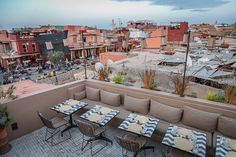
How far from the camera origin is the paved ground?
3303mm

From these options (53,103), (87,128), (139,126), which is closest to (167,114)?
(139,126)

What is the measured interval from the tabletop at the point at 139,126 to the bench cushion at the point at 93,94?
164 cm

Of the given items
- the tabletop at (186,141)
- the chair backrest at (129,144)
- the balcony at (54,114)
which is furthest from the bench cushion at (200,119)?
the chair backrest at (129,144)

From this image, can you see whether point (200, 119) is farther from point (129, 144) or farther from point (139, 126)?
point (129, 144)

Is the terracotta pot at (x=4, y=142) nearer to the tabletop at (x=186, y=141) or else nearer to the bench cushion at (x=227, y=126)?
the tabletop at (x=186, y=141)

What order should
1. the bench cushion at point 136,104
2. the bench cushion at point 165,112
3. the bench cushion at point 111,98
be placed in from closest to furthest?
1. the bench cushion at point 165,112
2. the bench cushion at point 136,104
3. the bench cushion at point 111,98

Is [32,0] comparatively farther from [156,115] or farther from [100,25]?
[100,25]

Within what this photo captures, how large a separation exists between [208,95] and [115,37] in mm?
22430

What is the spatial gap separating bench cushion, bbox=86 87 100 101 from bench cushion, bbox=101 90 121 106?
22cm

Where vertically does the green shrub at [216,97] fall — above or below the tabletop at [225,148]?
above

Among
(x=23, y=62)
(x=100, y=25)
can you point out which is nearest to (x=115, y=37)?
(x=100, y=25)

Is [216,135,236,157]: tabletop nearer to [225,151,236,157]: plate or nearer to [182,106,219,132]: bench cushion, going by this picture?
[225,151,236,157]: plate

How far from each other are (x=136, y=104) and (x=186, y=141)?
5.23 feet

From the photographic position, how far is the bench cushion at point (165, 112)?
3.52m
